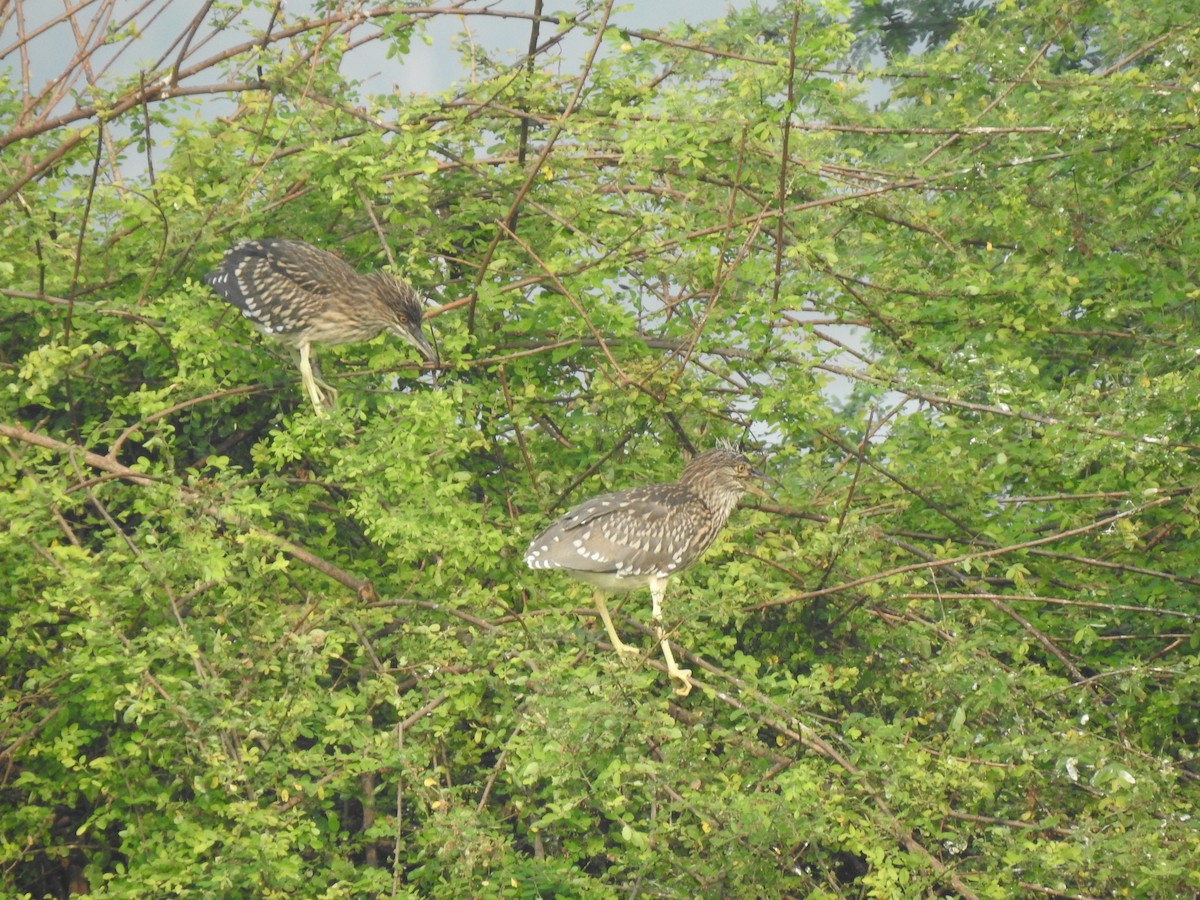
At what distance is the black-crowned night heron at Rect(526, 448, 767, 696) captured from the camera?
6332 millimetres

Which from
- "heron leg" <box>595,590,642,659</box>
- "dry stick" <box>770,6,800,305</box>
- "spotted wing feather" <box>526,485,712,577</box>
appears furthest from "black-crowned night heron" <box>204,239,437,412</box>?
"dry stick" <box>770,6,800,305</box>

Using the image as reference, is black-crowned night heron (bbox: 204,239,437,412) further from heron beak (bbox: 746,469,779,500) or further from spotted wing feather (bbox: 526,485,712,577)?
heron beak (bbox: 746,469,779,500)

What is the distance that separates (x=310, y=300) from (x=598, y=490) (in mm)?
1690

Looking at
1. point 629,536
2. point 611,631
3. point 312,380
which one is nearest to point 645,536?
point 629,536

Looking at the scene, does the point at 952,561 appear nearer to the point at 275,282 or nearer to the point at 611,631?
the point at 611,631

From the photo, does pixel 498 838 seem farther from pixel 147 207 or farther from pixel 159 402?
pixel 147 207

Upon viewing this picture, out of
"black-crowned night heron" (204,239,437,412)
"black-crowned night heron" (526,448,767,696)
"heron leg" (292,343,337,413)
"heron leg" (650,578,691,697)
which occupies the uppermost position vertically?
"black-crowned night heron" (204,239,437,412)

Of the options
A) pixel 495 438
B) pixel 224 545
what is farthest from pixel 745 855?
pixel 495 438

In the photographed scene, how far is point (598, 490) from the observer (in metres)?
7.76

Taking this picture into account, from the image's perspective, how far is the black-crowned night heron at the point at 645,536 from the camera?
633 centimetres

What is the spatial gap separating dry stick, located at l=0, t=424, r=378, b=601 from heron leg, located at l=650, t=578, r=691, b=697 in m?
1.18

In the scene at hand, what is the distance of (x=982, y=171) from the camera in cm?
830

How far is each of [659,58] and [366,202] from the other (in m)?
1.98

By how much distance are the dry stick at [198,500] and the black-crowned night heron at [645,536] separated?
0.79 m
